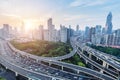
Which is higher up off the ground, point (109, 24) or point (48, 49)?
point (109, 24)

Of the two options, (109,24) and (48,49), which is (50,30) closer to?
(48,49)

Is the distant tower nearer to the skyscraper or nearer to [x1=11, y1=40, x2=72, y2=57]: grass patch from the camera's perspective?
the skyscraper

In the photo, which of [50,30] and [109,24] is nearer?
[50,30]

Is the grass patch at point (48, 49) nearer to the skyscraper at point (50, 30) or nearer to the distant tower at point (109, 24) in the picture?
the skyscraper at point (50, 30)

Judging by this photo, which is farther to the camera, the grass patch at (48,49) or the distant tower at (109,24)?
the distant tower at (109,24)

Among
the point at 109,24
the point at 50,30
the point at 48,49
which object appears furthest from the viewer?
the point at 109,24

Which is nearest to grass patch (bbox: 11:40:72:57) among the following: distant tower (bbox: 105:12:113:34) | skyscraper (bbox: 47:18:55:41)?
skyscraper (bbox: 47:18:55:41)

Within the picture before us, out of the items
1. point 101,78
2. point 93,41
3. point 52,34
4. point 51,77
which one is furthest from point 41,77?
point 93,41

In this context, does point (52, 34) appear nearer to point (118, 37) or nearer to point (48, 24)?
point (48, 24)

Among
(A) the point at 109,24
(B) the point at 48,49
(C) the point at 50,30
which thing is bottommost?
(B) the point at 48,49

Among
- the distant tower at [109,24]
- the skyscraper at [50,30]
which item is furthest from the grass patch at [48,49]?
the distant tower at [109,24]

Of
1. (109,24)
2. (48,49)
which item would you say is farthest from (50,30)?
(109,24)
